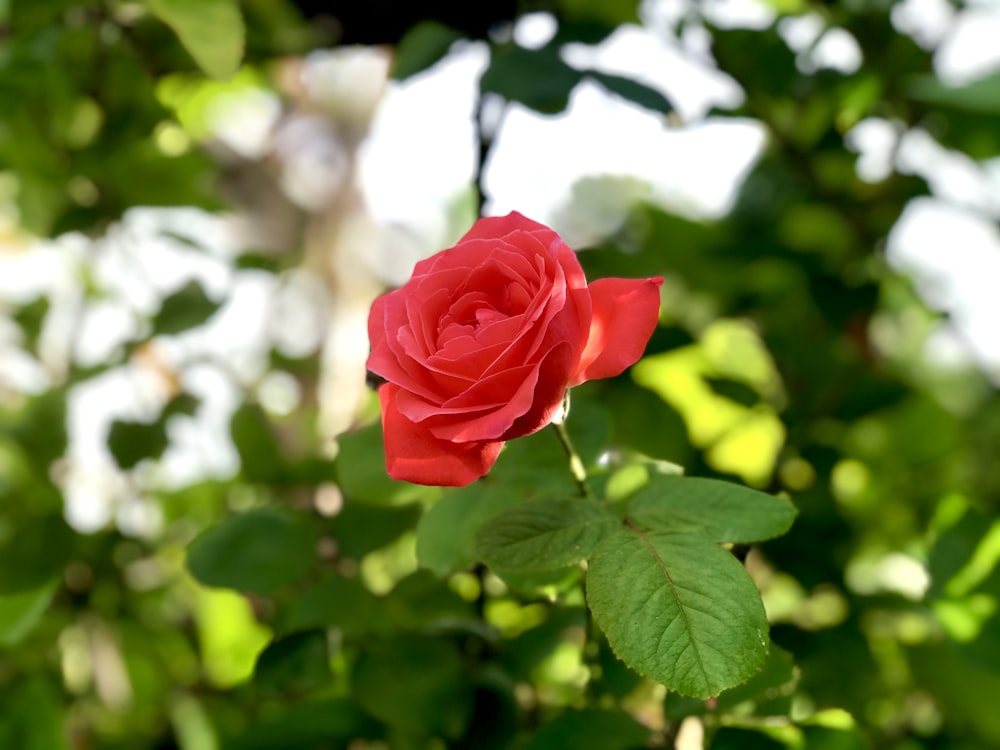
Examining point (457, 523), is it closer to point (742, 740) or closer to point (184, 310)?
point (742, 740)

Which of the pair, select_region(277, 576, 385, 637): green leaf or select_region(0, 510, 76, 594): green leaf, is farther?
select_region(0, 510, 76, 594): green leaf

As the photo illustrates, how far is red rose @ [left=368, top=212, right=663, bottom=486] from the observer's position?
316 mm

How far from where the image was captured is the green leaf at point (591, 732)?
0.43m

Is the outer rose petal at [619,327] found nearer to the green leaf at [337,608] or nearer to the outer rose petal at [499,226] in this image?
the outer rose petal at [499,226]

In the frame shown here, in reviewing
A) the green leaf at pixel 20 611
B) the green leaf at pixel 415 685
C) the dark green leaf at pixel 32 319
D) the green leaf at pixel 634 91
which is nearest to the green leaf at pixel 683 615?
the green leaf at pixel 415 685

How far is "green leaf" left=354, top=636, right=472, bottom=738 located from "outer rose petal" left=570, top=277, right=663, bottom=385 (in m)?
0.26

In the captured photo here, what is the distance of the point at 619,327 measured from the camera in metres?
0.34

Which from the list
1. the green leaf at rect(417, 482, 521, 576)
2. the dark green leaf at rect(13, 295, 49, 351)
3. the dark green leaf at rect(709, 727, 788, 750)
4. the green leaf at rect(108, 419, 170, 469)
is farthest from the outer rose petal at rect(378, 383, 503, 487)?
the dark green leaf at rect(13, 295, 49, 351)

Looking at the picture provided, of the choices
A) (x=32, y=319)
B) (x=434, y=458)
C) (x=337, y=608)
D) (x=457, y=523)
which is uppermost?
(x=434, y=458)

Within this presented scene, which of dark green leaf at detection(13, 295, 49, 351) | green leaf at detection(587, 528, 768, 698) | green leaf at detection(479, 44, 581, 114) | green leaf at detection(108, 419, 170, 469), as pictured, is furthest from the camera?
dark green leaf at detection(13, 295, 49, 351)

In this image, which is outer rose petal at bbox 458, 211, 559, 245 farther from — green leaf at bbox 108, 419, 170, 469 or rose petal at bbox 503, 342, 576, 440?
green leaf at bbox 108, 419, 170, 469

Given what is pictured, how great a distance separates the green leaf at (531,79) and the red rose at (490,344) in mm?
209

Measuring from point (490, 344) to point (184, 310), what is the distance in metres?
0.52

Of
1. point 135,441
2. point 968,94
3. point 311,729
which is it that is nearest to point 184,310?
point 135,441
